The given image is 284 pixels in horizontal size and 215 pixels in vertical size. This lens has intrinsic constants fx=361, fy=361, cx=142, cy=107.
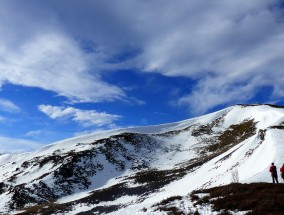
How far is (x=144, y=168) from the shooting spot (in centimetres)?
9119

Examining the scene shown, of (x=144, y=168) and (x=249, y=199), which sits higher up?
(x=144, y=168)

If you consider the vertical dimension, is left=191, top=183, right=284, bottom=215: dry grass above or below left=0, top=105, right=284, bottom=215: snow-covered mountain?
below

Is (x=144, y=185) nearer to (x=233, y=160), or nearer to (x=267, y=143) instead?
(x=233, y=160)

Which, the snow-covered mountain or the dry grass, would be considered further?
the snow-covered mountain

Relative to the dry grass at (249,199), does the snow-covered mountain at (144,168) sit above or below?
above

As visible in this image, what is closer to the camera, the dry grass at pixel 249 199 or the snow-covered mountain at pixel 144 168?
the dry grass at pixel 249 199

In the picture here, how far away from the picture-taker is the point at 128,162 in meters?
95.8

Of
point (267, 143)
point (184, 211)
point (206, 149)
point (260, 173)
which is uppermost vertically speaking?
point (206, 149)

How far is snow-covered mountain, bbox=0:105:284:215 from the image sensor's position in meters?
49.5

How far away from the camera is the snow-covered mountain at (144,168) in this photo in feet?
162

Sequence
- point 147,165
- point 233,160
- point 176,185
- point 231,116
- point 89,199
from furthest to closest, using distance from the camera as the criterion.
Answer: point 231,116, point 147,165, point 89,199, point 176,185, point 233,160

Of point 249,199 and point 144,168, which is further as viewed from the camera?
point 144,168

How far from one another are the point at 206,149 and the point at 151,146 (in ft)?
63.2

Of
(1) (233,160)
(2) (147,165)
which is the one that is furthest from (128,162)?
(1) (233,160)
